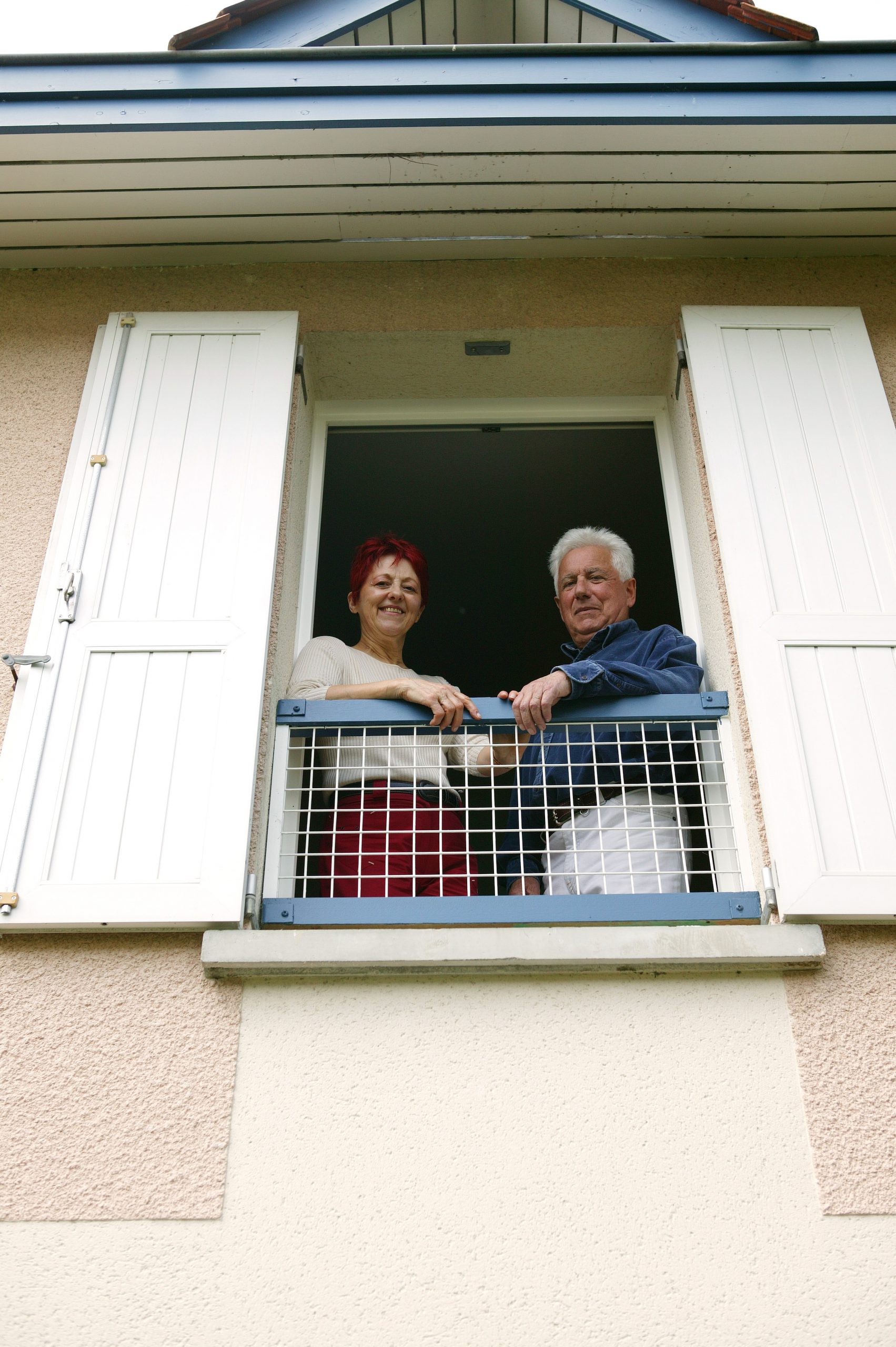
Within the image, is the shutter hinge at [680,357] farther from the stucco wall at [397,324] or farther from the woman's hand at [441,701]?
the woman's hand at [441,701]

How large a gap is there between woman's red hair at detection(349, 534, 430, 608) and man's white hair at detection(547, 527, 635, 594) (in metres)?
0.48

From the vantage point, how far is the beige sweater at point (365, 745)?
2949mm

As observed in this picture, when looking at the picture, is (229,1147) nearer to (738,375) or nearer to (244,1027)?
(244,1027)

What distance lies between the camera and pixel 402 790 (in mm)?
2852

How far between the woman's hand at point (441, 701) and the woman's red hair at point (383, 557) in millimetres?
861

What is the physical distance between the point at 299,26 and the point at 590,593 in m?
2.11

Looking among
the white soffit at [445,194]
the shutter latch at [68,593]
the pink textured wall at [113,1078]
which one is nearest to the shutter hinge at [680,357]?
the white soffit at [445,194]

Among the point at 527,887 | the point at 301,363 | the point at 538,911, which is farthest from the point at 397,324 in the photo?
the point at 538,911

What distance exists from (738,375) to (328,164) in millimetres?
1450

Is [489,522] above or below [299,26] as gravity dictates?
below

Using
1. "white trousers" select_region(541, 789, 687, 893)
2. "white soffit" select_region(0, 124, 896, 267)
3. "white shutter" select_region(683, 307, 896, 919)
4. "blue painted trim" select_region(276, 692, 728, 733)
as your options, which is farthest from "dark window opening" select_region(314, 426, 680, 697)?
"white trousers" select_region(541, 789, 687, 893)

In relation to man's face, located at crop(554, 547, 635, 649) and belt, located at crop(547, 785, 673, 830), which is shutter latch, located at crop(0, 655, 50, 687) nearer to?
belt, located at crop(547, 785, 673, 830)

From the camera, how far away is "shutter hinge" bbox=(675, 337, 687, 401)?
3539 mm

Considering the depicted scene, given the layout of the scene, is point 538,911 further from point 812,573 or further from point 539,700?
point 812,573
